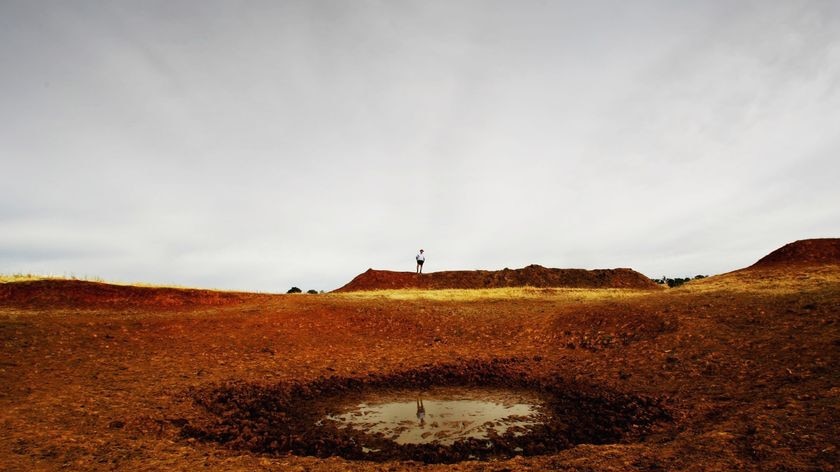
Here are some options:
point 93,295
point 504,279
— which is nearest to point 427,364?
point 93,295

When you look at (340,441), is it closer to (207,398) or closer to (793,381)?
(207,398)

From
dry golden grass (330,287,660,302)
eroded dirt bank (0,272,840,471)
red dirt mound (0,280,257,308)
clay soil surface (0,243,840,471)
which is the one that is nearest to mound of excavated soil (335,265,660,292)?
dry golden grass (330,287,660,302)

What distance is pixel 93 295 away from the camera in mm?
21719

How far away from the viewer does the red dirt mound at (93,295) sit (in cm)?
2041

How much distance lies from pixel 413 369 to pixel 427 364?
2.10ft

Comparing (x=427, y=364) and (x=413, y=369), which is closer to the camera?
(x=413, y=369)

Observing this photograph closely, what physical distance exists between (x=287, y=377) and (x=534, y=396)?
6.31 metres

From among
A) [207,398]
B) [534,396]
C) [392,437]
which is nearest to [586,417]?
[534,396]

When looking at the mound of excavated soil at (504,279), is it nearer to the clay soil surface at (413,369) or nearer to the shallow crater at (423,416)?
the clay soil surface at (413,369)

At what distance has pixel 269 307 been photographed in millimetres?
20422

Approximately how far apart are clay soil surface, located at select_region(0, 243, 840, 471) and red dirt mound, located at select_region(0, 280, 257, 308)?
110 mm

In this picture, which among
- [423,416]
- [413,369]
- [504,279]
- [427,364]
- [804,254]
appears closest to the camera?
[423,416]

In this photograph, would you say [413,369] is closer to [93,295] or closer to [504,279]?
[93,295]

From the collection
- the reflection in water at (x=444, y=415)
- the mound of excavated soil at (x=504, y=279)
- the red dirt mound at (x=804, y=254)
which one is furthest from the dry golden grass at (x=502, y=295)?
the reflection in water at (x=444, y=415)
